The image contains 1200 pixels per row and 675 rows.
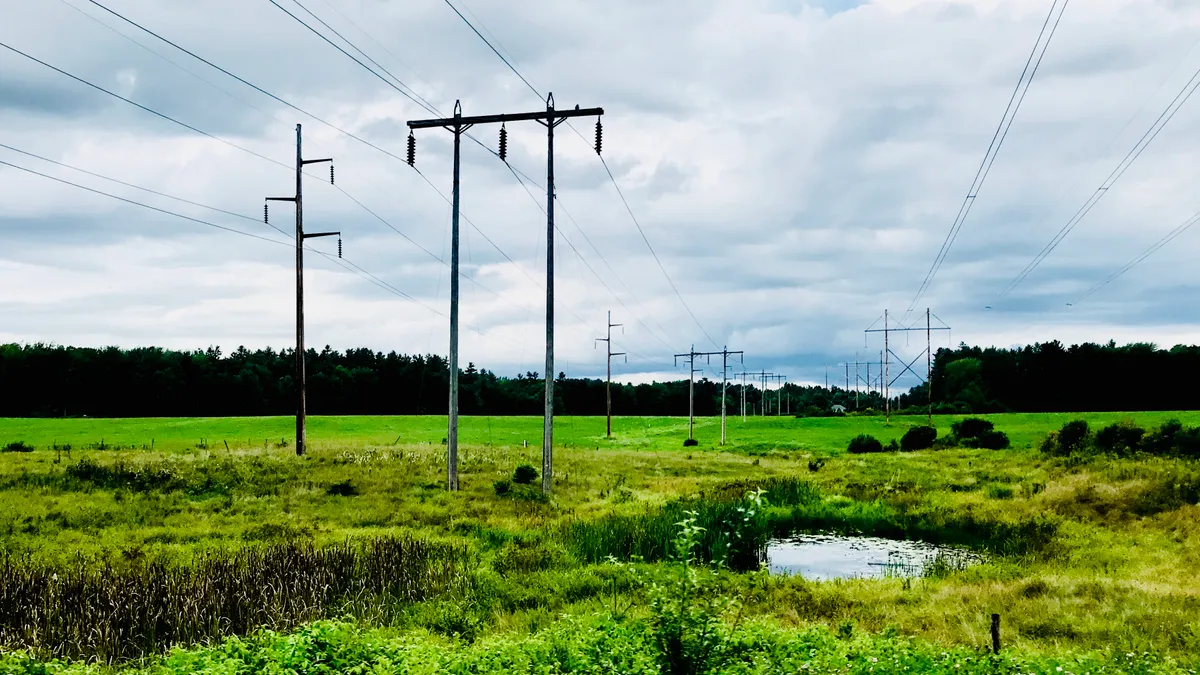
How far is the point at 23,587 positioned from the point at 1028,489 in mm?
33968

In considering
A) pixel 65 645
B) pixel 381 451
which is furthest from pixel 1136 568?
pixel 381 451

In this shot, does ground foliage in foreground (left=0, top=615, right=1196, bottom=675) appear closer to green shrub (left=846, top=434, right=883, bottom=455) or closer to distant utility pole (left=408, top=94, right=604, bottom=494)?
distant utility pole (left=408, top=94, right=604, bottom=494)

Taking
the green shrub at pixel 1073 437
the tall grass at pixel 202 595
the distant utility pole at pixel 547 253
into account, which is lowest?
the tall grass at pixel 202 595

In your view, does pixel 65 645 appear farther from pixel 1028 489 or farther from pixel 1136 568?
pixel 1028 489

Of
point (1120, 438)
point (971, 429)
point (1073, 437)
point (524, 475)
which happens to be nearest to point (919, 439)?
point (971, 429)

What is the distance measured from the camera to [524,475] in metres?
35.8

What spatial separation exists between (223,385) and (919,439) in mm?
96453

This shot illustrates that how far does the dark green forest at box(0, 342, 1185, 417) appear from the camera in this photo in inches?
4321

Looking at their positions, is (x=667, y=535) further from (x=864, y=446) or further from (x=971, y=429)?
(x=971, y=429)

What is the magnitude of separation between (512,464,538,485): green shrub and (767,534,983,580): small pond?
42.6 ft

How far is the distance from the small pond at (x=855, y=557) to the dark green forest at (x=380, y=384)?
97.5 m

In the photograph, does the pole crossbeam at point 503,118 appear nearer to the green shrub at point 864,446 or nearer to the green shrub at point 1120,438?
the green shrub at point 1120,438

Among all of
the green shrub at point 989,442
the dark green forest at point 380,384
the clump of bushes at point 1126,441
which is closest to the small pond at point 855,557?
the clump of bushes at point 1126,441

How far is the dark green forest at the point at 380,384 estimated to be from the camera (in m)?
110
